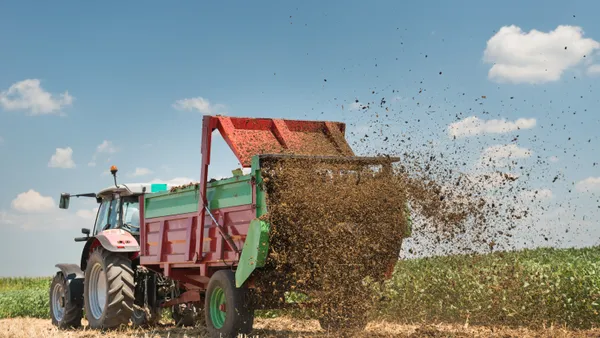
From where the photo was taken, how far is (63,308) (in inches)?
486

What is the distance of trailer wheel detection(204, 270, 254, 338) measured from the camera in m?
8.20

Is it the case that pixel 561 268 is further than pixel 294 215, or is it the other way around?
pixel 561 268

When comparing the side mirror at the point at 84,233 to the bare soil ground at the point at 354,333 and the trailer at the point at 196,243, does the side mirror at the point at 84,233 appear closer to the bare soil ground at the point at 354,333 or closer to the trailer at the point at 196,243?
the trailer at the point at 196,243

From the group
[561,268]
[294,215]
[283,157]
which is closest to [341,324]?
[294,215]

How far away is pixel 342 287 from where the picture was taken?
8000 millimetres

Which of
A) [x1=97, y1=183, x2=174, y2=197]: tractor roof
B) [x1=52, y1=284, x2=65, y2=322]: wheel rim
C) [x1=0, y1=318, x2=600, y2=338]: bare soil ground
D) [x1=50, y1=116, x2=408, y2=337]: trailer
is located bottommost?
[x1=0, y1=318, x2=600, y2=338]: bare soil ground

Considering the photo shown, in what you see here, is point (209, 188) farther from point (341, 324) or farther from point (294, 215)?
point (341, 324)

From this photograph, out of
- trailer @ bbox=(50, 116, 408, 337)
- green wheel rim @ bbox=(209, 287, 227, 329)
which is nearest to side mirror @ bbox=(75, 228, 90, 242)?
trailer @ bbox=(50, 116, 408, 337)

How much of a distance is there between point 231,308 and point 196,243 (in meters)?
1.25

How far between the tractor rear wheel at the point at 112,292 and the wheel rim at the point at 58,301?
3.94 ft

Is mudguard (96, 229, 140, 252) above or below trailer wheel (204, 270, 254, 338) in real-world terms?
above

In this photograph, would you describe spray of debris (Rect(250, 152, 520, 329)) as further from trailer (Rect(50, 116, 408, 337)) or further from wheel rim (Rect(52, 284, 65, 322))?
wheel rim (Rect(52, 284, 65, 322))

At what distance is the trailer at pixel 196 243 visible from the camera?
820cm

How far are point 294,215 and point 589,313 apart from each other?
5443 mm
